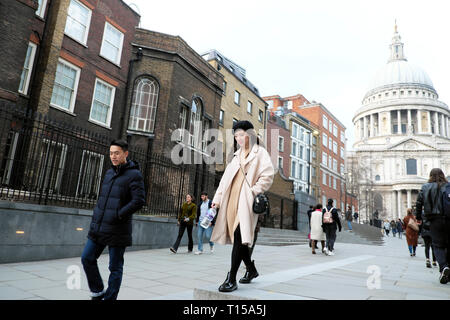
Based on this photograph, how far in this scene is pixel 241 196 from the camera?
3.62m

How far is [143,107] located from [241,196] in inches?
572

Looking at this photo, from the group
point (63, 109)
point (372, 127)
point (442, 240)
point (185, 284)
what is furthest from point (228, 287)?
point (372, 127)

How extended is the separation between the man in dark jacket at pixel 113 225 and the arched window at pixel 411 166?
89124mm

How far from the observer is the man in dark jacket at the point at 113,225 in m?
3.34

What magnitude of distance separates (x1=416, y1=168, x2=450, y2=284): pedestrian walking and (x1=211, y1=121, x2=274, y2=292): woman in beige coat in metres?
3.39

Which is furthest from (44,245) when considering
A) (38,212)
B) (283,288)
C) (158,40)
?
(158,40)

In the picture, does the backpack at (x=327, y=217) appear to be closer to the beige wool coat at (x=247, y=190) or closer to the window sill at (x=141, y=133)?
the beige wool coat at (x=247, y=190)

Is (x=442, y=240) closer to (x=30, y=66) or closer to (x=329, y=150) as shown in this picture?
(x=30, y=66)

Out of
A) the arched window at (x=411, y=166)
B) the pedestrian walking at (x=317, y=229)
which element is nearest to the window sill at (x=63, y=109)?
the pedestrian walking at (x=317, y=229)

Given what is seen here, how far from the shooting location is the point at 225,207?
374 centimetres

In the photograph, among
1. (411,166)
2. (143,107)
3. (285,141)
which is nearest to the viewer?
(143,107)

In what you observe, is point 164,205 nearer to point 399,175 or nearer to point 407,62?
point 399,175
